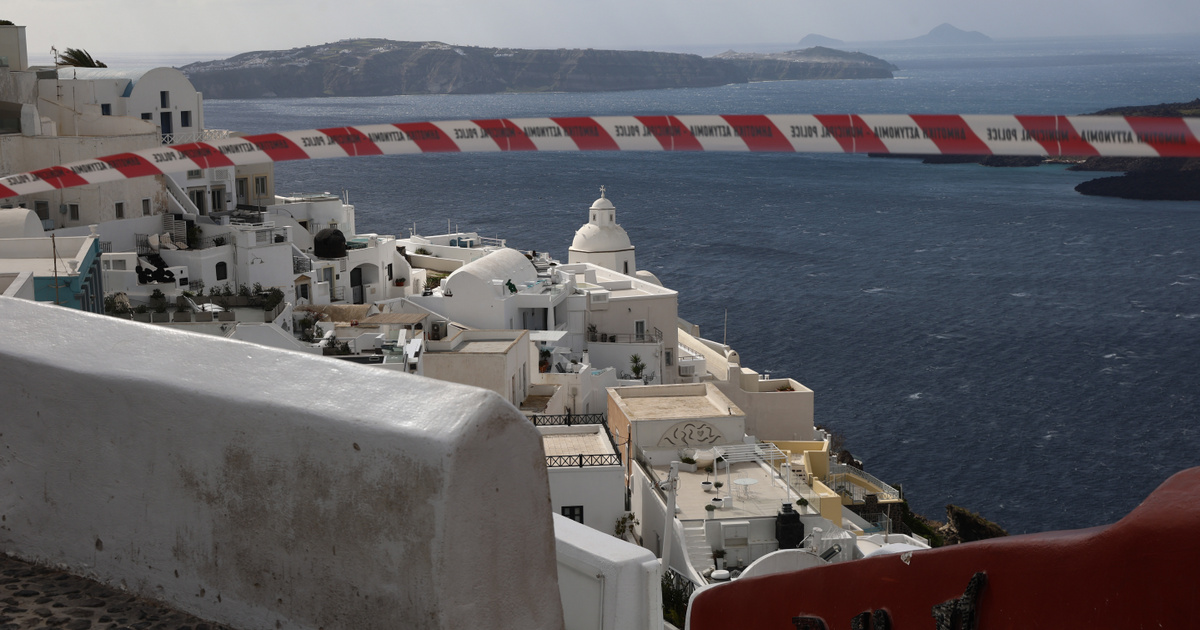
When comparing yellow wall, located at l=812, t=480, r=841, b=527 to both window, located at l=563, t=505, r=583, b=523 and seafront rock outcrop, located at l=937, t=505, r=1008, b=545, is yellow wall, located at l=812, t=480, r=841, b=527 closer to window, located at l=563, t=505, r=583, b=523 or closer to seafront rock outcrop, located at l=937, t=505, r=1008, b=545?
window, located at l=563, t=505, r=583, b=523

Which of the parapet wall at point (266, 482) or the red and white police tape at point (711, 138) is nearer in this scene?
the parapet wall at point (266, 482)

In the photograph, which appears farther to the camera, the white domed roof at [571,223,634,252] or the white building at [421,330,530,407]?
the white domed roof at [571,223,634,252]

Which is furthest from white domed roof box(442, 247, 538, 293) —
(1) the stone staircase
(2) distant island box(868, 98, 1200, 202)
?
(2) distant island box(868, 98, 1200, 202)

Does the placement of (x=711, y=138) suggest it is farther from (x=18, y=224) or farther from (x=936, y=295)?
(x=936, y=295)

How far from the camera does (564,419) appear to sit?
24.2 metres

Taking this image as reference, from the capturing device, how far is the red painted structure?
355 cm

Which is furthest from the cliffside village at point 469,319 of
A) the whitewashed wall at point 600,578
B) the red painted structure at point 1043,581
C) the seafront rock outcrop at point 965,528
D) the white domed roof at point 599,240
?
the red painted structure at point 1043,581

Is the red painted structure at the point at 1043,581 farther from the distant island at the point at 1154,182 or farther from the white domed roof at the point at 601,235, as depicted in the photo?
the distant island at the point at 1154,182

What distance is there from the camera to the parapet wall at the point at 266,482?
3818 mm

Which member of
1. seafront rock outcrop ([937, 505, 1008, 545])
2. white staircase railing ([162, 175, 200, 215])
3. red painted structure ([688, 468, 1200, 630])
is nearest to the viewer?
red painted structure ([688, 468, 1200, 630])

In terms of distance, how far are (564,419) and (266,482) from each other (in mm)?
20128

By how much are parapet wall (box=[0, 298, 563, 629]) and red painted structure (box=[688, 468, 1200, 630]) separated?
61.2 inches

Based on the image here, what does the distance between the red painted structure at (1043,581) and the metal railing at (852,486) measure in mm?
23144

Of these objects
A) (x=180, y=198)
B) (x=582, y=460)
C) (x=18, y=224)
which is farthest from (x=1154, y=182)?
(x=18, y=224)
